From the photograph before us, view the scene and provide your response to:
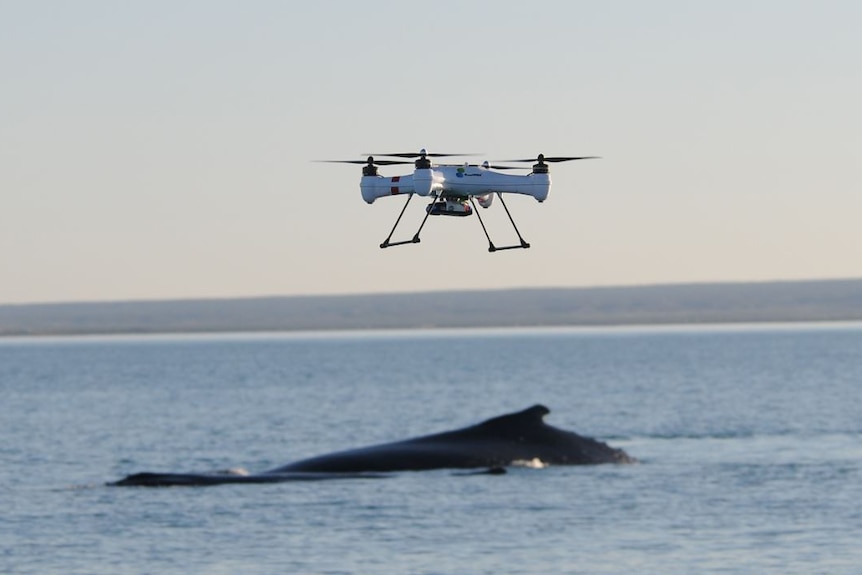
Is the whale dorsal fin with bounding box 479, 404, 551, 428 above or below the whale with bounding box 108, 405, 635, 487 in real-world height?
above

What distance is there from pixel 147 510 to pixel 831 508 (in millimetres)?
24742

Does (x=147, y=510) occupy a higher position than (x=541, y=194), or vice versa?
(x=541, y=194)

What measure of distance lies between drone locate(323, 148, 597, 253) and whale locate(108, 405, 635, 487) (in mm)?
57129

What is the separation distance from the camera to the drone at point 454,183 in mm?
20047

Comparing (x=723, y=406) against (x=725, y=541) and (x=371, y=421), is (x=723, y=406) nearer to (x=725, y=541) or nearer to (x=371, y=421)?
(x=371, y=421)

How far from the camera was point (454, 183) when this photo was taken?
20547mm

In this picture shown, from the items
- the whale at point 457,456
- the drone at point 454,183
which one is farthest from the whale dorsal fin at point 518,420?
the drone at point 454,183

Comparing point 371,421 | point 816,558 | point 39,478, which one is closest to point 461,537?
point 816,558

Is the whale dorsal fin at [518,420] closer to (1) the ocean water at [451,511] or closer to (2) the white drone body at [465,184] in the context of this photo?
(1) the ocean water at [451,511]

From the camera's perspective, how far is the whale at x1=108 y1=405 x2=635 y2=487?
7856 cm

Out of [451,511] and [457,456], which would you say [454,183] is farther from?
[457,456]

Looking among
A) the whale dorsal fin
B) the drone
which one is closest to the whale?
the whale dorsal fin

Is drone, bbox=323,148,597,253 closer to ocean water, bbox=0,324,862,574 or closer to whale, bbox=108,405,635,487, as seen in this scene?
ocean water, bbox=0,324,862,574

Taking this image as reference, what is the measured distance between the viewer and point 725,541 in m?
59.5
